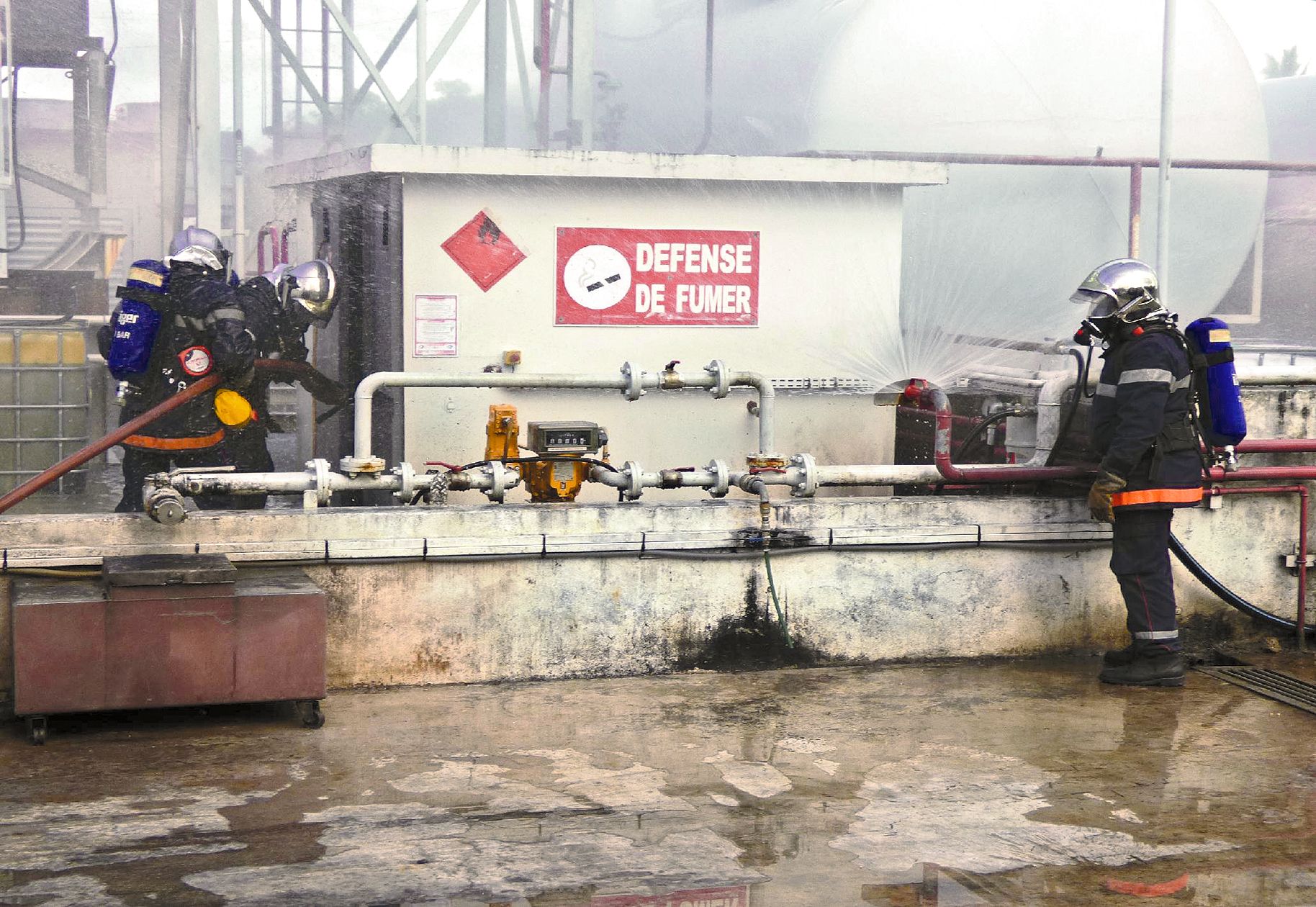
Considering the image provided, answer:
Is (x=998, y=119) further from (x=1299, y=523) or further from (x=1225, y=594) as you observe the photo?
(x=1225, y=594)

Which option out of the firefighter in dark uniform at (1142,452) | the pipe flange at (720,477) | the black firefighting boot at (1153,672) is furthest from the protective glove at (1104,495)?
the pipe flange at (720,477)

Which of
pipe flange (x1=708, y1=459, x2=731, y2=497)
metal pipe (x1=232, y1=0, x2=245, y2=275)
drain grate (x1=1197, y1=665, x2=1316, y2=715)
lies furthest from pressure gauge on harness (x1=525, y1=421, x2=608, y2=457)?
metal pipe (x1=232, y1=0, x2=245, y2=275)

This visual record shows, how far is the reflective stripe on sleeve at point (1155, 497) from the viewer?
5.66 meters

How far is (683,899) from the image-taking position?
3.55 metres

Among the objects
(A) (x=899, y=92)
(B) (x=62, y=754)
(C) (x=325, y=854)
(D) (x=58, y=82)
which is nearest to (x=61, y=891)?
(C) (x=325, y=854)

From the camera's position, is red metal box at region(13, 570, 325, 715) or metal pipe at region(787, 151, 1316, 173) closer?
red metal box at region(13, 570, 325, 715)

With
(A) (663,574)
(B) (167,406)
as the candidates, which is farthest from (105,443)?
(A) (663,574)

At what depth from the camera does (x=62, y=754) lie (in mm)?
4617

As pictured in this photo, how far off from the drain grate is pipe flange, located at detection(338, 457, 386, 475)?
360 centimetres

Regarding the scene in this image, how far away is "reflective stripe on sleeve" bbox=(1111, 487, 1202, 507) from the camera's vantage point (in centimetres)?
566

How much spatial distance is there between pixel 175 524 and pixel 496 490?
1218 millimetres

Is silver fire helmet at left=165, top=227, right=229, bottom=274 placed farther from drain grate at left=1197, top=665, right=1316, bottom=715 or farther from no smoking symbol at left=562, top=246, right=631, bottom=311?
drain grate at left=1197, top=665, right=1316, bottom=715

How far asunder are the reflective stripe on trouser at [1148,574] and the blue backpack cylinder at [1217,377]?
43cm

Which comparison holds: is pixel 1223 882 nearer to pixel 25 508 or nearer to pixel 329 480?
pixel 329 480
